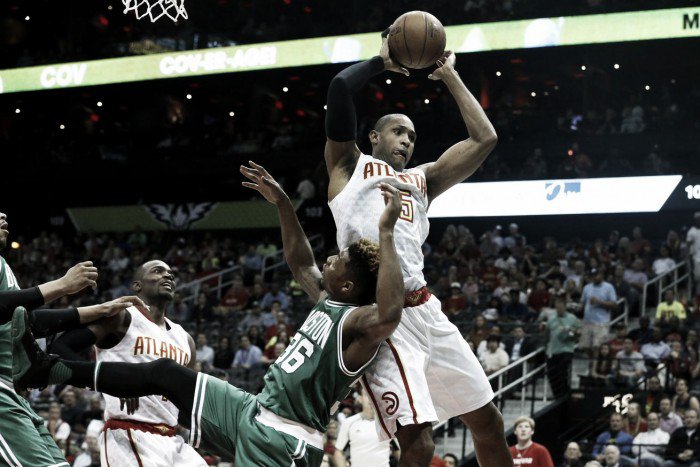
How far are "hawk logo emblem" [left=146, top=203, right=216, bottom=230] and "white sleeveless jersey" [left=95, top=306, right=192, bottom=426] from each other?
788 inches

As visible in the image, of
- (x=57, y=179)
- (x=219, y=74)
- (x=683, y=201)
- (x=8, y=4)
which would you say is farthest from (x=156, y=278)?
(x=8, y=4)

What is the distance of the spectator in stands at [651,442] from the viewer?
437 inches

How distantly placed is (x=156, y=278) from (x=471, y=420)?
257cm

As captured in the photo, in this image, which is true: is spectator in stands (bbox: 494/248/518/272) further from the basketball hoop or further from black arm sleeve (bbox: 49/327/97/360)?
black arm sleeve (bbox: 49/327/97/360)

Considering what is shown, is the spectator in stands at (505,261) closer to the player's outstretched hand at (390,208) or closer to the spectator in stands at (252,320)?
the spectator in stands at (252,320)

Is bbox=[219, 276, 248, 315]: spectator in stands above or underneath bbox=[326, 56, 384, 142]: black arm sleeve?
above

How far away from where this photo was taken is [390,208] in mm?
4809

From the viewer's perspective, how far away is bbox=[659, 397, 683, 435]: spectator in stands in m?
11.7

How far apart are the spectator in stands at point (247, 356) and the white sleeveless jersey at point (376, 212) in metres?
10.6

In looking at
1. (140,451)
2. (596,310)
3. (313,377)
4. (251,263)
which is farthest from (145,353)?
(251,263)

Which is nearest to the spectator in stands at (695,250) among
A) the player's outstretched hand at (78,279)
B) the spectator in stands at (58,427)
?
the spectator in stands at (58,427)

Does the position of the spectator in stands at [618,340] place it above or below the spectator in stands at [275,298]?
below

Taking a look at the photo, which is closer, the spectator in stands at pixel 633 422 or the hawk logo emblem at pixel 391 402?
the hawk logo emblem at pixel 391 402

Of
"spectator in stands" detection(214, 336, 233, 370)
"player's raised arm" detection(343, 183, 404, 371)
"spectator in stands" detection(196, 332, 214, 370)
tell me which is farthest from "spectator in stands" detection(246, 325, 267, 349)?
"player's raised arm" detection(343, 183, 404, 371)
